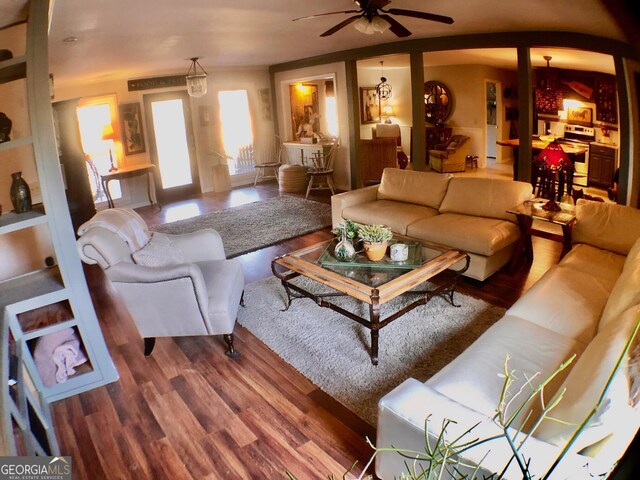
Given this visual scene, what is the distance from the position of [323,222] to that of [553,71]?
594 cm

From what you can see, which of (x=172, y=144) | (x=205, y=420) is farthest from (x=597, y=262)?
(x=172, y=144)

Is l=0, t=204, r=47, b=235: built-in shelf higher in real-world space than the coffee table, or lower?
higher

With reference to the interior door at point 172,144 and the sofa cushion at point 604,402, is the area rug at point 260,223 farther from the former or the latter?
the sofa cushion at point 604,402

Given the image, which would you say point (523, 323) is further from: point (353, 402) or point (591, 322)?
point (353, 402)

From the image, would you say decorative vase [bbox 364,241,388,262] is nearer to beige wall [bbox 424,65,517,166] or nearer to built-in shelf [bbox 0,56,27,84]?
built-in shelf [bbox 0,56,27,84]

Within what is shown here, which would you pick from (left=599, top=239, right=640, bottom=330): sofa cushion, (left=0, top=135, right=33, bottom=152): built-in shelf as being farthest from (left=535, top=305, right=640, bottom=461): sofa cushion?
(left=0, top=135, right=33, bottom=152): built-in shelf

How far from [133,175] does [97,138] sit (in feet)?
2.84

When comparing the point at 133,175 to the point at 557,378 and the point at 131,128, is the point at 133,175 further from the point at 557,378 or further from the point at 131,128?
the point at 557,378

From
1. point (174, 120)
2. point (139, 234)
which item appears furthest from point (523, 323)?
point (174, 120)

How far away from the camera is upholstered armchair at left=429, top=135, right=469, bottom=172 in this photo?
Answer: 31.2ft

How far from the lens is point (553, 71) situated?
8.55 m

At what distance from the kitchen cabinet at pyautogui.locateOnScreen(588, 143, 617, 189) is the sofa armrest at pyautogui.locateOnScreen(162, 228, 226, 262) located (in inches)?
263

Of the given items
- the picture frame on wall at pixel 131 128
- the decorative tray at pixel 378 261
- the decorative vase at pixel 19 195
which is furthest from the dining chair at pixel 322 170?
the decorative vase at pixel 19 195

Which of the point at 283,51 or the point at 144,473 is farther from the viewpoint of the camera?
the point at 283,51
